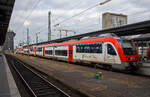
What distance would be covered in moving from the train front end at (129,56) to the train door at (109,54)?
777 mm

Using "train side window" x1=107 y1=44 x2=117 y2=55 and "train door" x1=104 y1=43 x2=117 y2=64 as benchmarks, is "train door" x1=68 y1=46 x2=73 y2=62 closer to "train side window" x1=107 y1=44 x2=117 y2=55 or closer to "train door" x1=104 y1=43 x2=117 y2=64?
"train door" x1=104 y1=43 x2=117 y2=64

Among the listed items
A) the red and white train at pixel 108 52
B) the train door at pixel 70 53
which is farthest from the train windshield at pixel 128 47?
the train door at pixel 70 53

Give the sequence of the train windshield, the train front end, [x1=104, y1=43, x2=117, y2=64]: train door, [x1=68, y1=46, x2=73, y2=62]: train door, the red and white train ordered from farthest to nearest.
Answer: [x1=68, y1=46, x2=73, y2=62]: train door → [x1=104, y1=43, x2=117, y2=64]: train door → the train windshield → the red and white train → the train front end

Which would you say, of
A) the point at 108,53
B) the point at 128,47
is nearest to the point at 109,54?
the point at 108,53

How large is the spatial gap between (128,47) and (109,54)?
1.62 metres

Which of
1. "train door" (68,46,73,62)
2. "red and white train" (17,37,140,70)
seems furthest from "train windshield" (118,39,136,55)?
"train door" (68,46,73,62)

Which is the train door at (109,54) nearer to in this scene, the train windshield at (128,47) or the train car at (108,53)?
the train car at (108,53)

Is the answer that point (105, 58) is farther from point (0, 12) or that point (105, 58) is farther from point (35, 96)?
Answer: point (0, 12)

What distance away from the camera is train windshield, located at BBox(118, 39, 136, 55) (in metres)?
12.2

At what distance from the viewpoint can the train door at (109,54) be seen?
41.0ft

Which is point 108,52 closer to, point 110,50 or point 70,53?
point 110,50

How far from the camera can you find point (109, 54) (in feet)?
42.7

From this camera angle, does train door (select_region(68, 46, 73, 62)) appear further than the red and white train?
Yes

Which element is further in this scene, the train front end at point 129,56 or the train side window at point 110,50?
the train side window at point 110,50
